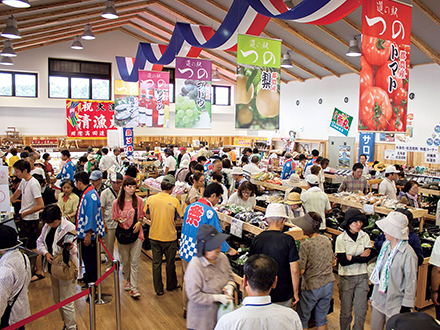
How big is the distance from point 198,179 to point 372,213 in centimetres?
318

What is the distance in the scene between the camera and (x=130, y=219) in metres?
→ 5.16

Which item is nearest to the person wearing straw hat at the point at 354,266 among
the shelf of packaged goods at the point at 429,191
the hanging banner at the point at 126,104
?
the shelf of packaged goods at the point at 429,191

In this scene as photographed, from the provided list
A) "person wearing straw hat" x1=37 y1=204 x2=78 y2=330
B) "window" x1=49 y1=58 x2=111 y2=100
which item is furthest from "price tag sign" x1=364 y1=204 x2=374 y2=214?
"window" x1=49 y1=58 x2=111 y2=100

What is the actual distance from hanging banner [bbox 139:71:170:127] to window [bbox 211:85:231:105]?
37.8ft

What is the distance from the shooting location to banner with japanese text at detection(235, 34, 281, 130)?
23.5 ft

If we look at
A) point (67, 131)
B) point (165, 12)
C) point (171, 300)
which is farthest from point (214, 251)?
point (67, 131)

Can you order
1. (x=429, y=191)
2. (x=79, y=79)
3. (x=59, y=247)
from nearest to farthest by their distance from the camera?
(x=59, y=247) < (x=429, y=191) < (x=79, y=79)

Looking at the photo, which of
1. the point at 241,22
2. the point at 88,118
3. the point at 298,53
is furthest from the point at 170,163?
the point at 88,118

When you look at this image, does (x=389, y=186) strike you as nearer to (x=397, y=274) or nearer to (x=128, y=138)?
(x=397, y=274)

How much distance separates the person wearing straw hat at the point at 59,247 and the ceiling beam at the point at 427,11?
9.43 meters

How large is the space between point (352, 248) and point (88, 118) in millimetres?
18280

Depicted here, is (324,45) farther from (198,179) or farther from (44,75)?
(44,75)

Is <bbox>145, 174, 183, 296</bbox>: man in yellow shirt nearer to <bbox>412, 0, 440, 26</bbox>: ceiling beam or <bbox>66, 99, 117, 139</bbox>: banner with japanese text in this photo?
<bbox>412, 0, 440, 26</bbox>: ceiling beam

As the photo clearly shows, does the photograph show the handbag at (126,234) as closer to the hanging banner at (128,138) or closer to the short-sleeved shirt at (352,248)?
the short-sleeved shirt at (352,248)
